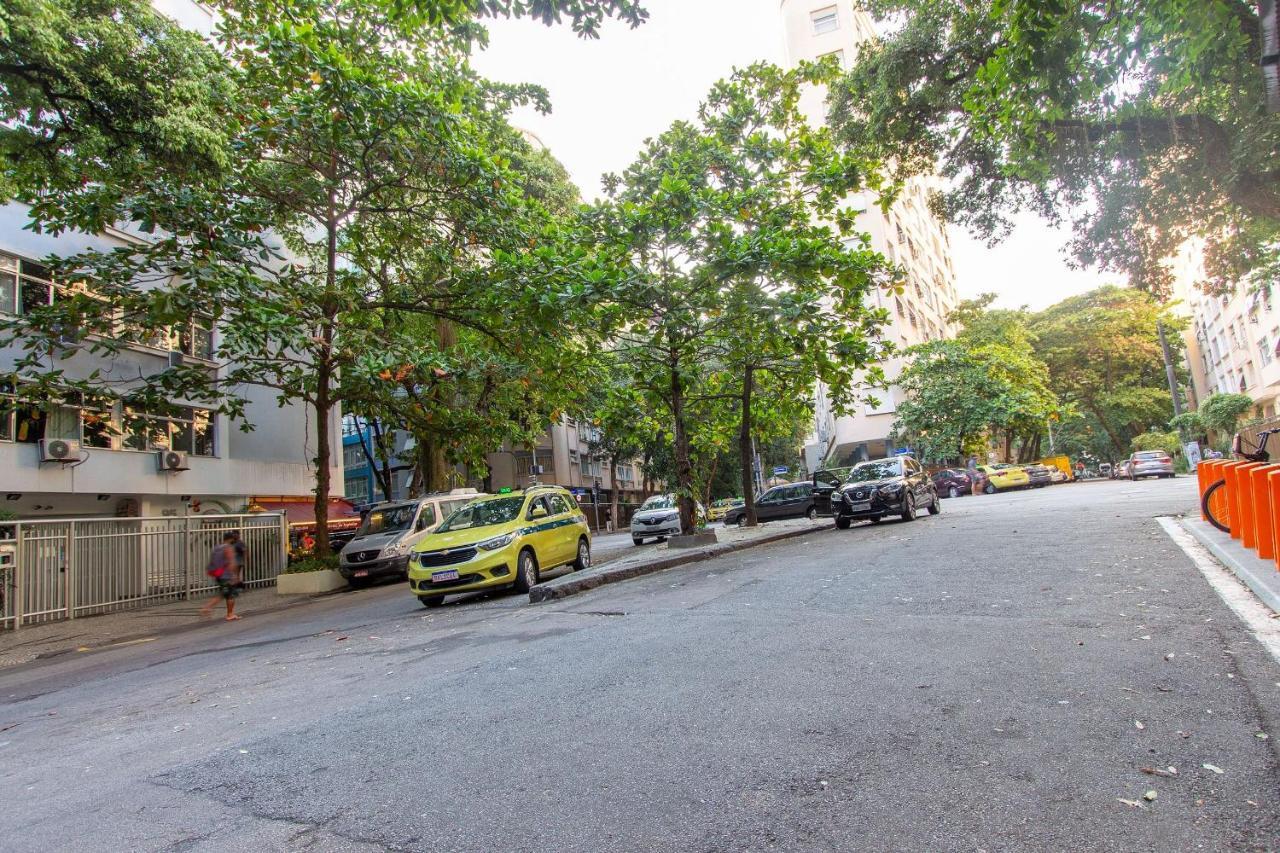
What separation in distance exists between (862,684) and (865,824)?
6.03ft

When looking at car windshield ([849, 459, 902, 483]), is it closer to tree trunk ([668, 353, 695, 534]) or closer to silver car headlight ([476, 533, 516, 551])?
tree trunk ([668, 353, 695, 534])

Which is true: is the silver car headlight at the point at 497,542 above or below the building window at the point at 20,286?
below

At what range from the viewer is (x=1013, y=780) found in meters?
3.03

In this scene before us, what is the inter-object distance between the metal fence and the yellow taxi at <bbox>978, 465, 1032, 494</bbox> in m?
33.4

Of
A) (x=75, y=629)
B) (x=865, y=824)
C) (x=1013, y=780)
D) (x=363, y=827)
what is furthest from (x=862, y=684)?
(x=75, y=629)

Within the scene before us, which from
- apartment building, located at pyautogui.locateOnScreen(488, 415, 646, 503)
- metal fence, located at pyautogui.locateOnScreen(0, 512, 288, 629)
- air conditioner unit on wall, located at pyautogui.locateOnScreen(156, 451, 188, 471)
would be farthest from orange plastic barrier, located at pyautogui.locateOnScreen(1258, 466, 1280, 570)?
apartment building, located at pyautogui.locateOnScreen(488, 415, 646, 503)

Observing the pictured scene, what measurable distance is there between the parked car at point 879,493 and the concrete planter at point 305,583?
12.3 m

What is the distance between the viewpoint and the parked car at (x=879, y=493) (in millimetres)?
17625

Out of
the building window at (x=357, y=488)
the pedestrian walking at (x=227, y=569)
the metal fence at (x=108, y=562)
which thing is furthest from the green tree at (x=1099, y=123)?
the building window at (x=357, y=488)

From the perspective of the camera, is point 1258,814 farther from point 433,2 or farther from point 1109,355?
point 1109,355

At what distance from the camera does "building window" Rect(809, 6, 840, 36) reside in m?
47.4

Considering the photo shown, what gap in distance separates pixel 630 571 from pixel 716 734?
8331mm

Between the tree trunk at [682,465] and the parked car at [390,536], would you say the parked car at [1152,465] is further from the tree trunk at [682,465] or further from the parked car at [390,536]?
the parked car at [390,536]

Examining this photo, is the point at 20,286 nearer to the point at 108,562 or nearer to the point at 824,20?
the point at 108,562
